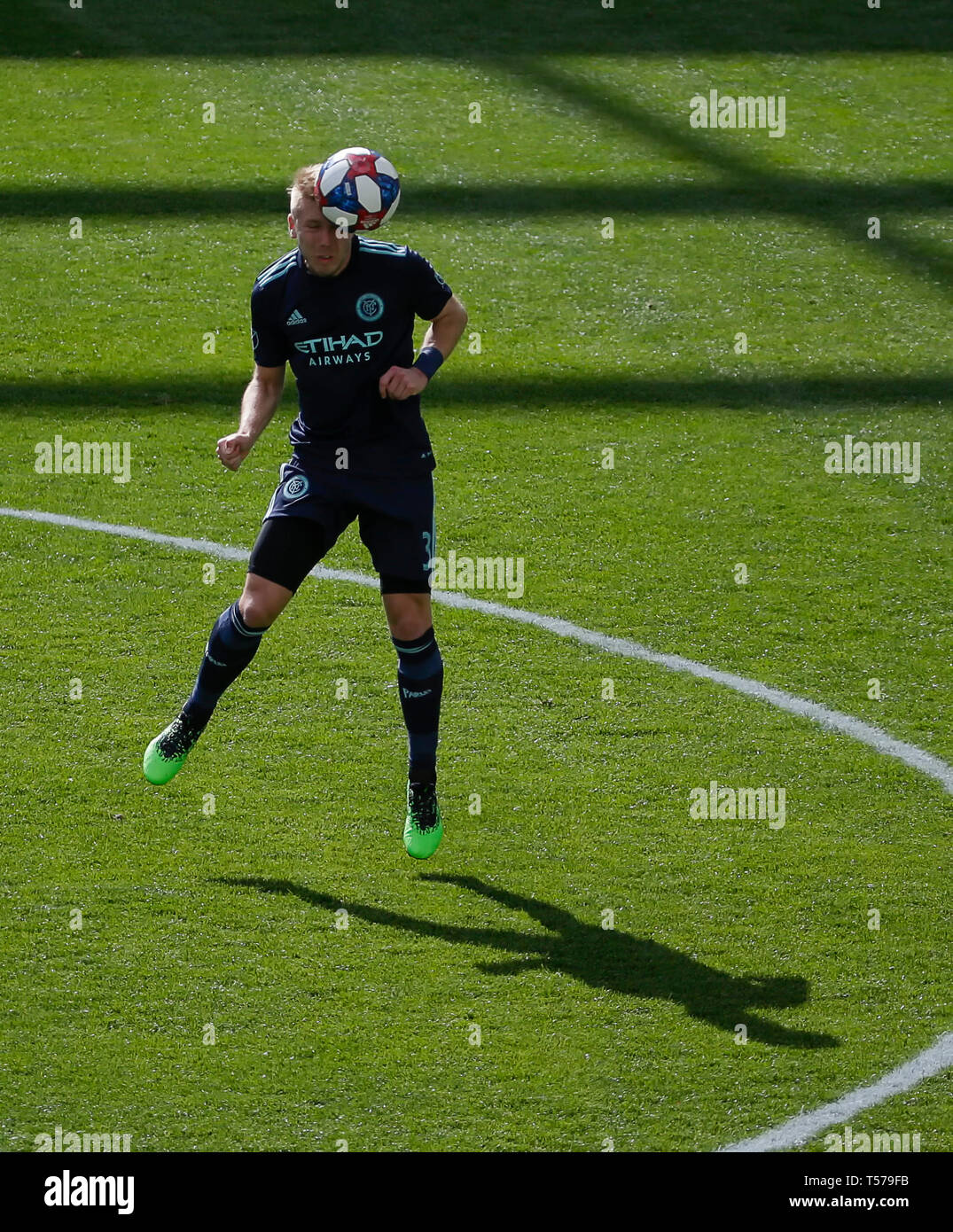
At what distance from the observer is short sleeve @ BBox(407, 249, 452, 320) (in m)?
5.31

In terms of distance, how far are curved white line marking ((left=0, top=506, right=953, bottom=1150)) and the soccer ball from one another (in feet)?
8.02

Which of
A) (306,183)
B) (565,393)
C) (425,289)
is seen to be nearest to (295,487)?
(425,289)

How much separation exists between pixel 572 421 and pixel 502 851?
3802 millimetres

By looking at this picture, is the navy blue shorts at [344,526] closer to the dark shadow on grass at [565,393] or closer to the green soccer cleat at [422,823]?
the green soccer cleat at [422,823]

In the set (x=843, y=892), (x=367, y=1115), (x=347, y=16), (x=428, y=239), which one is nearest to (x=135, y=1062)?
(x=367, y=1115)

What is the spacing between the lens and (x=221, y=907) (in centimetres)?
518

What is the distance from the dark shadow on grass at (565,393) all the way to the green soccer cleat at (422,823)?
12.7 ft

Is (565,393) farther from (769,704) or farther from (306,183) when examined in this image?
(306,183)

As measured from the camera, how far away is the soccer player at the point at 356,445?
526 cm

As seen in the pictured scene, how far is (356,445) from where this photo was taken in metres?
5.37

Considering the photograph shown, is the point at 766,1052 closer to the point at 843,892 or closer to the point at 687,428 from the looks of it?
the point at 843,892

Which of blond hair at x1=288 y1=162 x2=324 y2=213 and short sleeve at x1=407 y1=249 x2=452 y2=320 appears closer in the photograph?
blond hair at x1=288 y1=162 x2=324 y2=213

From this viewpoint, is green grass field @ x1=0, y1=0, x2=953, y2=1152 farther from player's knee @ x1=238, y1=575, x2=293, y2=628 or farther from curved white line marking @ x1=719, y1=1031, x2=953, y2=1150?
player's knee @ x1=238, y1=575, x2=293, y2=628

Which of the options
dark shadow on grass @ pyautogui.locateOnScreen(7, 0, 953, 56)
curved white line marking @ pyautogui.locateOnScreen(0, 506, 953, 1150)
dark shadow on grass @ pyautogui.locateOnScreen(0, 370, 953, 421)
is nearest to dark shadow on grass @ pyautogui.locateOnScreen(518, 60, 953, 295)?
dark shadow on grass @ pyautogui.locateOnScreen(7, 0, 953, 56)
